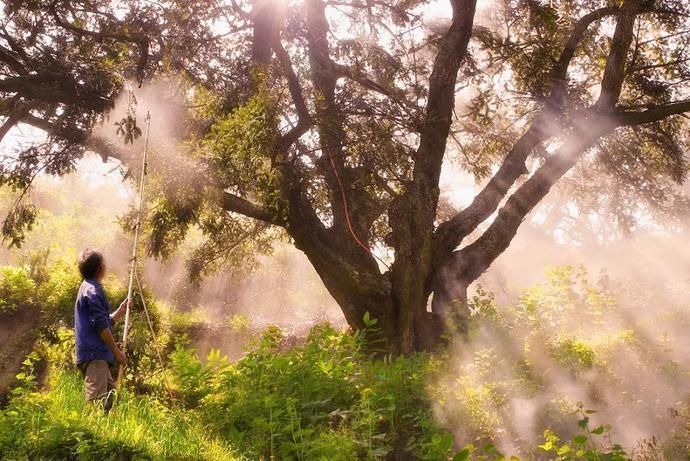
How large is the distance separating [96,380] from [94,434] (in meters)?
1.18

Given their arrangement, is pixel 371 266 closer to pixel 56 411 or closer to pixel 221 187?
pixel 221 187

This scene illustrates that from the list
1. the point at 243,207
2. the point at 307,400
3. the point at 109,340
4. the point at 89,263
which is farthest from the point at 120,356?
the point at 243,207

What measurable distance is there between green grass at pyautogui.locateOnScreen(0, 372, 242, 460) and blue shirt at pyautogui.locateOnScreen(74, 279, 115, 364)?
0.40m

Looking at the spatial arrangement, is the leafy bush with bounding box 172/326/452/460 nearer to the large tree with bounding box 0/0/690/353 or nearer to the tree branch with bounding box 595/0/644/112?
the large tree with bounding box 0/0/690/353

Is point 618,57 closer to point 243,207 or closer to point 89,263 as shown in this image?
point 243,207

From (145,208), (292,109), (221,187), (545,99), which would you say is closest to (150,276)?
(145,208)

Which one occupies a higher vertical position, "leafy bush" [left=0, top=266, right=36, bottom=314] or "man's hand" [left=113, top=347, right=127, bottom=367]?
"leafy bush" [left=0, top=266, right=36, bottom=314]

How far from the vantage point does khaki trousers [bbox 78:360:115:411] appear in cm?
479

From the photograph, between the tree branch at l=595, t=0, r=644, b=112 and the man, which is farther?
the tree branch at l=595, t=0, r=644, b=112

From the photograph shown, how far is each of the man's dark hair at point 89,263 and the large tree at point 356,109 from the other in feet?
4.98

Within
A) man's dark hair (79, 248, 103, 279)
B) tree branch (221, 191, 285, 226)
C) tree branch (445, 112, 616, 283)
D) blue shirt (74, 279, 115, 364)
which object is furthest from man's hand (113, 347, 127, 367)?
tree branch (445, 112, 616, 283)

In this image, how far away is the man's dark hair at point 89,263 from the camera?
496 centimetres

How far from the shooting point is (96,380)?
15.9ft

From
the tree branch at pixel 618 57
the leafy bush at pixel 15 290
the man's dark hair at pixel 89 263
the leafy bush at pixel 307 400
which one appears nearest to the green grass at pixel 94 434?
the leafy bush at pixel 307 400
